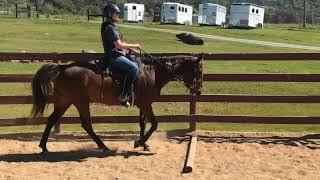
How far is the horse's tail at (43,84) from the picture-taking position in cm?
936

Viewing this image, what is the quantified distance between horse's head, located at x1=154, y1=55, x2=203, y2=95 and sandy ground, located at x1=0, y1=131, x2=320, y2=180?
1.20 m

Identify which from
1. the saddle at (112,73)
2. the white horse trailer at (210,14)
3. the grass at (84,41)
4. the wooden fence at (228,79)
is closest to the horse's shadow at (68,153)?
the wooden fence at (228,79)

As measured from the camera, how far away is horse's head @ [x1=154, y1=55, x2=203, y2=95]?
9.84 m

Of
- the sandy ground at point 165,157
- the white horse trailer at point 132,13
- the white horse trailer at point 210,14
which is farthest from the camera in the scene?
the white horse trailer at point 132,13

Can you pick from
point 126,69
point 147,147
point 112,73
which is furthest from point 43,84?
point 147,147

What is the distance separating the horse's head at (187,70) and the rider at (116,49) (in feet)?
2.51

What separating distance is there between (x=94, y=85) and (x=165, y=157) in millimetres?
1753

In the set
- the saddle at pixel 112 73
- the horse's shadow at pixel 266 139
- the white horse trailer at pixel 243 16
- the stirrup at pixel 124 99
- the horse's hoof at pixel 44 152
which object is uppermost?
the white horse trailer at pixel 243 16

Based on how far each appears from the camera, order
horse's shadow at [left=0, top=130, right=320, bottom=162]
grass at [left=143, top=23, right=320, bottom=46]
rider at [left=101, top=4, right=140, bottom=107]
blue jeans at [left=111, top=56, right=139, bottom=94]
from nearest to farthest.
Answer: rider at [left=101, top=4, right=140, bottom=107] → blue jeans at [left=111, top=56, right=139, bottom=94] → horse's shadow at [left=0, top=130, right=320, bottom=162] → grass at [left=143, top=23, right=320, bottom=46]

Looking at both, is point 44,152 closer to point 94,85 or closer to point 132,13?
point 94,85

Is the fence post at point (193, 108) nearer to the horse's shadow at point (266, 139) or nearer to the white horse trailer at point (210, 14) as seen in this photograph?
the horse's shadow at point (266, 139)

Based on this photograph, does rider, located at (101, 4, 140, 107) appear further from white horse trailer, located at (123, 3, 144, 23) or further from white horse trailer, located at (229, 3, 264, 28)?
white horse trailer, located at (123, 3, 144, 23)

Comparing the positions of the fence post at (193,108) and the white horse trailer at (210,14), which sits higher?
the white horse trailer at (210,14)

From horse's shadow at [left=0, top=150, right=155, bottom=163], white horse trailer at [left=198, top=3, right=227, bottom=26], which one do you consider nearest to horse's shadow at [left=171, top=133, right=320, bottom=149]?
horse's shadow at [left=0, top=150, right=155, bottom=163]
